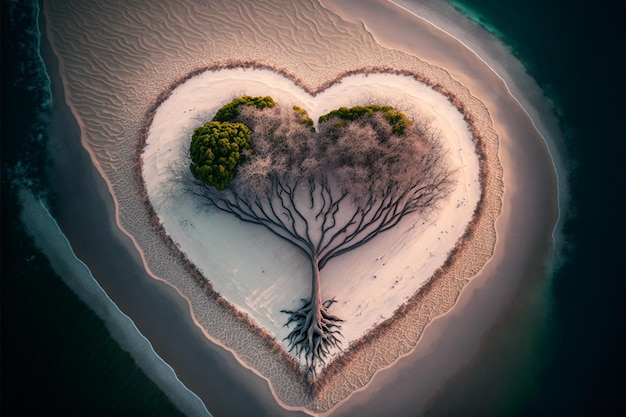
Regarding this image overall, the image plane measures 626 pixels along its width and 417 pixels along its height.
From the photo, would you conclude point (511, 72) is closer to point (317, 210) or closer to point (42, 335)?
point (317, 210)

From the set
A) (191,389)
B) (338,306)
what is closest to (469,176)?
(338,306)

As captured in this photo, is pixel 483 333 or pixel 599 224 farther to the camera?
pixel 599 224

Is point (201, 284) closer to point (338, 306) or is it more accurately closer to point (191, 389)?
point (191, 389)

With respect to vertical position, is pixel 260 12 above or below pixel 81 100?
above

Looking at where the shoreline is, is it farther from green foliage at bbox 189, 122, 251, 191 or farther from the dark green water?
green foliage at bbox 189, 122, 251, 191

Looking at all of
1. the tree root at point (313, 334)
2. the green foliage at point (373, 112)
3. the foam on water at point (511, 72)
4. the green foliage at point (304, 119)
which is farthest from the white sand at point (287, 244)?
the foam on water at point (511, 72)

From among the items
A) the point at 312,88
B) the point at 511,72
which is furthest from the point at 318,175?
the point at 511,72
